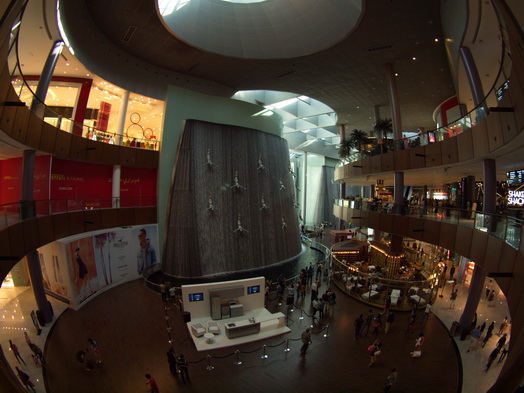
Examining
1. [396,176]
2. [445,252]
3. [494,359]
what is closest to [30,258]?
[494,359]

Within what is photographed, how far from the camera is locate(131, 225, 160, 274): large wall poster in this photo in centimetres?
1745

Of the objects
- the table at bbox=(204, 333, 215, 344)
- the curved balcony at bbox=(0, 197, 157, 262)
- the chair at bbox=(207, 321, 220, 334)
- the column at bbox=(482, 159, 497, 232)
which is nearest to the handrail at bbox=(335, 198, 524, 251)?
the column at bbox=(482, 159, 497, 232)

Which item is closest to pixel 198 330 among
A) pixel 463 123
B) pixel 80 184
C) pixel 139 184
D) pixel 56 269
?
pixel 56 269

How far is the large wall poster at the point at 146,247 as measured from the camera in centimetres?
1745

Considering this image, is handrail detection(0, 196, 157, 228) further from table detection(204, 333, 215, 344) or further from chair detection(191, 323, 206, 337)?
table detection(204, 333, 215, 344)

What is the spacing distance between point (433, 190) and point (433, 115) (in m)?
10.9

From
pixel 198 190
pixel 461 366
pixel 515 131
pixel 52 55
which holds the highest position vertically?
pixel 52 55

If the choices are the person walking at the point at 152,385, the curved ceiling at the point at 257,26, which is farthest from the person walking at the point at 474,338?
the curved ceiling at the point at 257,26

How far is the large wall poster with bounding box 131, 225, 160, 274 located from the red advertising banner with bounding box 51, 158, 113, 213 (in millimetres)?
2520

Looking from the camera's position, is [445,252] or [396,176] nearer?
[396,176]

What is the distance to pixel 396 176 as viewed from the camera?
1722cm

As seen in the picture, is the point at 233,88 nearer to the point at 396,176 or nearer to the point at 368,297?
the point at 396,176

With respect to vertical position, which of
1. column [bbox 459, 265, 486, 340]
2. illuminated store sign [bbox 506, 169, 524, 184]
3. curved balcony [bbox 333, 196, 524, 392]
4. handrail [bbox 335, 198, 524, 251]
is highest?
illuminated store sign [bbox 506, 169, 524, 184]

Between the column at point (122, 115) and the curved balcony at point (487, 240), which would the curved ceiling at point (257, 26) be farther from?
the curved balcony at point (487, 240)
